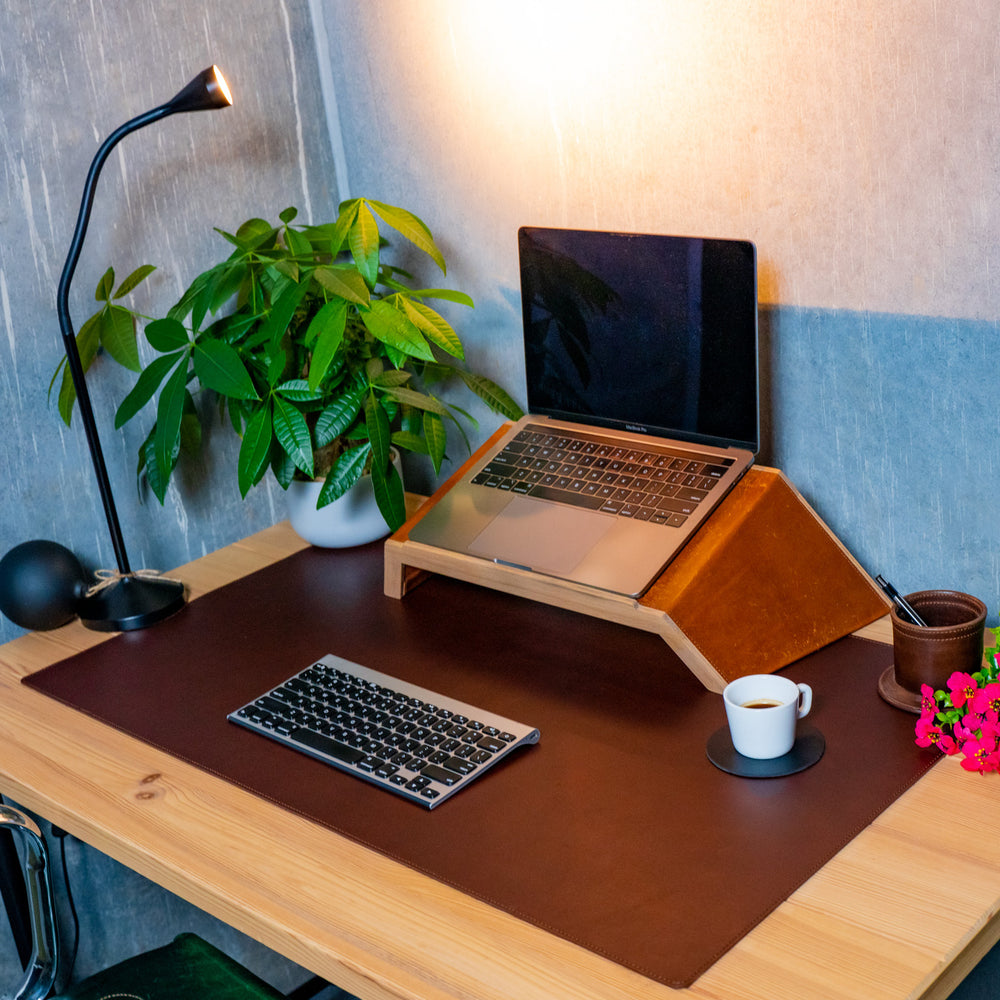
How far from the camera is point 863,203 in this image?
1.19 metres

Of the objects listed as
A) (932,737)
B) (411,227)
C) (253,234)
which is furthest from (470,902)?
(253,234)

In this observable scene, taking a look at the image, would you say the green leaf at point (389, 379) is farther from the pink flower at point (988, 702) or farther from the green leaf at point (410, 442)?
the pink flower at point (988, 702)

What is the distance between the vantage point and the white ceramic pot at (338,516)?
5.19 ft

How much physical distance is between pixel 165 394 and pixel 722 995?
1.00 metres

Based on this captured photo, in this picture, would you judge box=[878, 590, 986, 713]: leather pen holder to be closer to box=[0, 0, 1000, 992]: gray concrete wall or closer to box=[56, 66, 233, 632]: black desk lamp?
box=[0, 0, 1000, 992]: gray concrete wall

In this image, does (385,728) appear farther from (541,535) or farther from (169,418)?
(169,418)

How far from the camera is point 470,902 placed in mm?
905

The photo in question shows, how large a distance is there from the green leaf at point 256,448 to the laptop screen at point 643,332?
334 millimetres

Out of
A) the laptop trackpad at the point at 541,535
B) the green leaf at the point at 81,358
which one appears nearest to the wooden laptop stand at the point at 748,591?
the laptop trackpad at the point at 541,535

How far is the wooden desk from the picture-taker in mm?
801

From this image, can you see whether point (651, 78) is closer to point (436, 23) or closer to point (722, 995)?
point (436, 23)

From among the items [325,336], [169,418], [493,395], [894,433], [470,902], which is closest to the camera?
[470,902]

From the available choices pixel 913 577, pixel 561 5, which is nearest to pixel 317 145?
pixel 561 5

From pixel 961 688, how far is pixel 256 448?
86 cm
